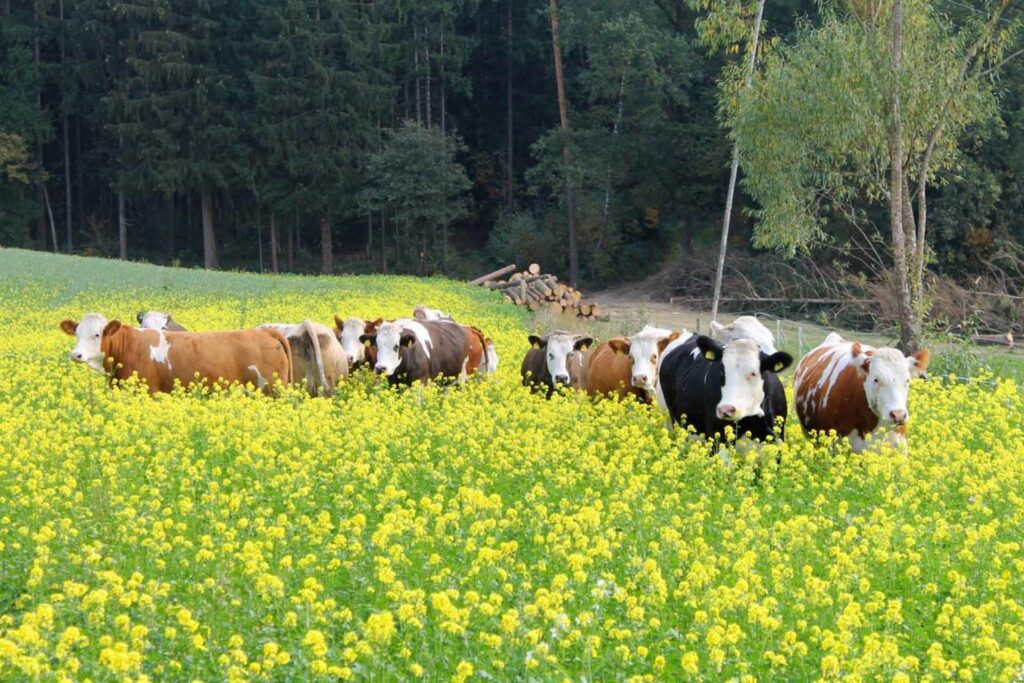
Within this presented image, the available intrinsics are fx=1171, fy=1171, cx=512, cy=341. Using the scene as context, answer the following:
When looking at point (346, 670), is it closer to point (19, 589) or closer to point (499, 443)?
point (19, 589)

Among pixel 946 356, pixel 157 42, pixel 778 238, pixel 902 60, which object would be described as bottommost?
pixel 946 356

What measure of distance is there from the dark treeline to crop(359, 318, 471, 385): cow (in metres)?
30.3

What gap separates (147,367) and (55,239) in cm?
4679

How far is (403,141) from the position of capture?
166ft

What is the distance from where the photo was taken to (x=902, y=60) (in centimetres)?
1953

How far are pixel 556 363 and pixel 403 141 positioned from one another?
3700 centimetres

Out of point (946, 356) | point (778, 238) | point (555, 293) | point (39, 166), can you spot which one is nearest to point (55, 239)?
point (39, 166)

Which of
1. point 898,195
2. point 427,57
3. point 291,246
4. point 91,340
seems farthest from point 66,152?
point 898,195

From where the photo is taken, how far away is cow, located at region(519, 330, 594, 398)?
14.9m

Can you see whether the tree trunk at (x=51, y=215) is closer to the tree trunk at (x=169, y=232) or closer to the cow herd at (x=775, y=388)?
the tree trunk at (x=169, y=232)

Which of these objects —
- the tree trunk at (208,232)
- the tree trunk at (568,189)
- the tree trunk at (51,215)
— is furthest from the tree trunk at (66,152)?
the tree trunk at (568,189)

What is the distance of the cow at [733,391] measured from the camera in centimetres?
1063

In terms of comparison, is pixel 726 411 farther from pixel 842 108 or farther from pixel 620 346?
pixel 842 108

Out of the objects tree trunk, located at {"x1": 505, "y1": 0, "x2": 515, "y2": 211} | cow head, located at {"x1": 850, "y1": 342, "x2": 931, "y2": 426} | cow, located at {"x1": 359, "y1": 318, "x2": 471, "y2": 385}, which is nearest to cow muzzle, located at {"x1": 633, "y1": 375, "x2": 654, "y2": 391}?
cow head, located at {"x1": 850, "y1": 342, "x2": 931, "y2": 426}
